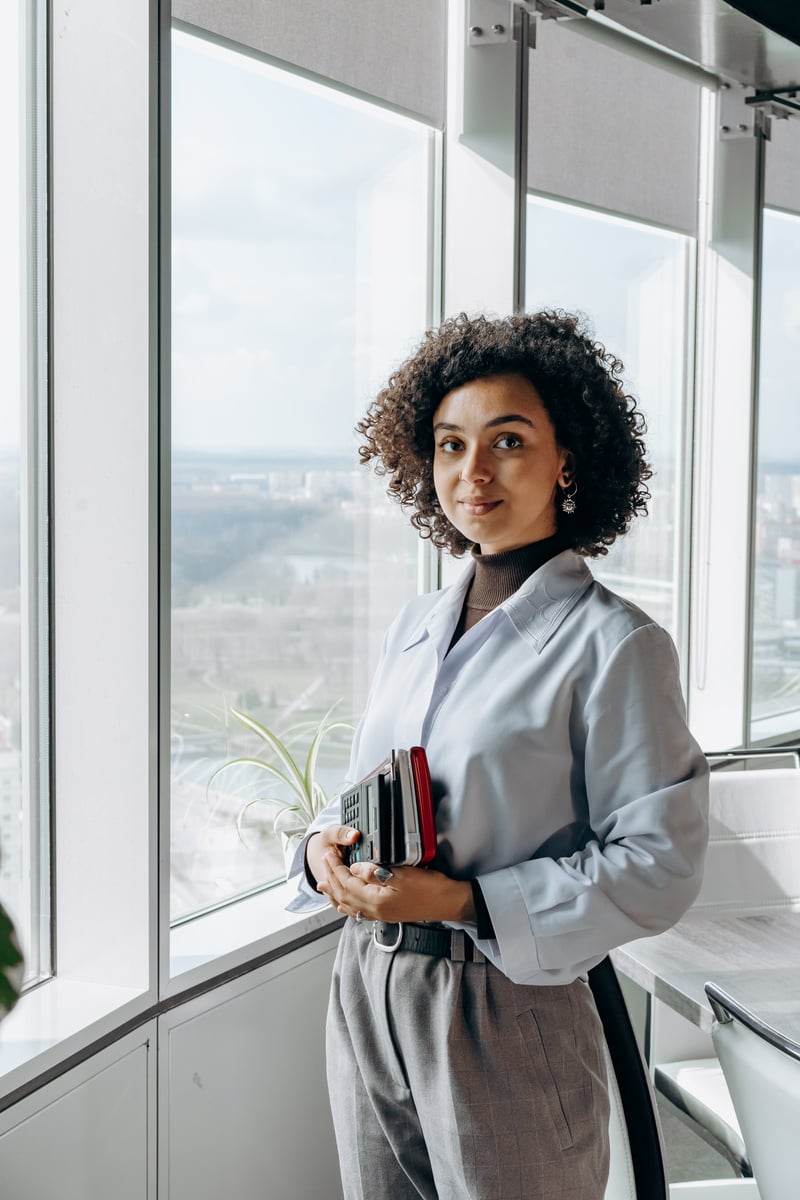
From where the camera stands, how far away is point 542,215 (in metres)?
2.88

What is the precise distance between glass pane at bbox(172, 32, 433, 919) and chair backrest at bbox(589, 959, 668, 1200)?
96 cm

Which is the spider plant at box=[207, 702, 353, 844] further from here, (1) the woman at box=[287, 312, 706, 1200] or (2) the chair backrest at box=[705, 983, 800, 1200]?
(2) the chair backrest at box=[705, 983, 800, 1200]

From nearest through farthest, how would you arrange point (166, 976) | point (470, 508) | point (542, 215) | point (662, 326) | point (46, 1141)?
1. point (470, 508)
2. point (46, 1141)
3. point (166, 976)
4. point (542, 215)
5. point (662, 326)

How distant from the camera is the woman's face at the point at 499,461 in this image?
4.26 ft

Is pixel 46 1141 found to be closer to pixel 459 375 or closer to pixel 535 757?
pixel 535 757

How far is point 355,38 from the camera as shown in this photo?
7.25 ft

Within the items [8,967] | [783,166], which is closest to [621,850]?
[8,967]

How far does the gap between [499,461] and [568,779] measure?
0.39m

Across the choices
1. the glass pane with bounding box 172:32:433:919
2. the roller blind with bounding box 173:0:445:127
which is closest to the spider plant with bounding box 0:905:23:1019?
the glass pane with bounding box 172:32:433:919

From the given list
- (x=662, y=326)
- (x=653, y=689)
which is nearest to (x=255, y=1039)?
(x=653, y=689)

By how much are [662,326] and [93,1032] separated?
2702 mm

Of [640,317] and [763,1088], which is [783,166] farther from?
[763,1088]

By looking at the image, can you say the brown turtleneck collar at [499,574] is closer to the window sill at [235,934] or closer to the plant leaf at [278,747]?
the window sill at [235,934]

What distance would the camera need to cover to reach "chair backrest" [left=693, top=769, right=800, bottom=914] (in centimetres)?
195
